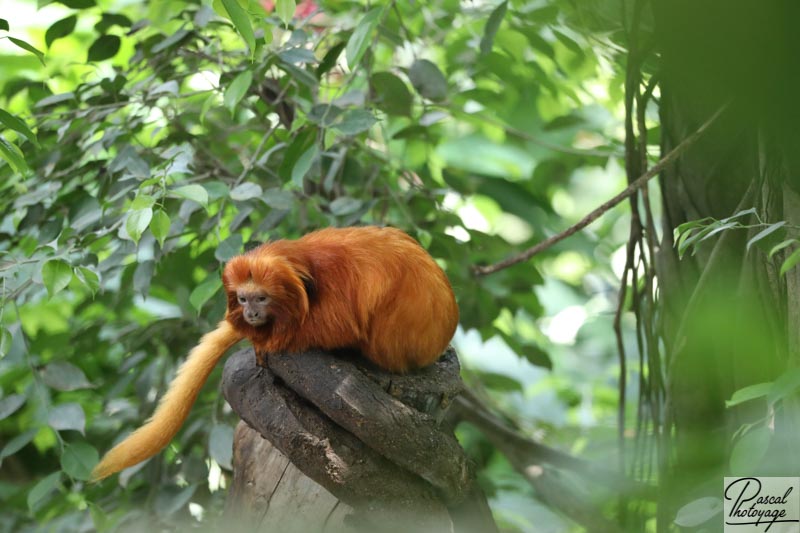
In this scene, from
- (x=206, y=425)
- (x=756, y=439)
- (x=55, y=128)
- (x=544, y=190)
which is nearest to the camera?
(x=756, y=439)

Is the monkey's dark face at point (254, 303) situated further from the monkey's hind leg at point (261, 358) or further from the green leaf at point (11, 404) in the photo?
the green leaf at point (11, 404)

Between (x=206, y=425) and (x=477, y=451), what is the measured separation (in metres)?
1.56

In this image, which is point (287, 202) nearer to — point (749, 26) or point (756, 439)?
point (756, 439)

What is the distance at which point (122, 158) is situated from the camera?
78.4 inches

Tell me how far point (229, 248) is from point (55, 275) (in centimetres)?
42


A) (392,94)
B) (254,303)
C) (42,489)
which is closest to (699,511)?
(254,303)

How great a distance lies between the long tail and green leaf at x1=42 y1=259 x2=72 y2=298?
1.24 ft

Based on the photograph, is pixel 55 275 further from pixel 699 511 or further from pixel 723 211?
pixel 723 211

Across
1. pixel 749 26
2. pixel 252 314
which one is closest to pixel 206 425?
pixel 252 314

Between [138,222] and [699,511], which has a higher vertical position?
[138,222]

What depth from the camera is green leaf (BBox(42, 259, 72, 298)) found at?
158 centimetres

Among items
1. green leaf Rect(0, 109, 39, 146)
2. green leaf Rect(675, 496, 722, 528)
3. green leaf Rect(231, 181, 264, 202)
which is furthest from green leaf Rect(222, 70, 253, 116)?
green leaf Rect(675, 496, 722, 528)

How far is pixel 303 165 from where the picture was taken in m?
1.83

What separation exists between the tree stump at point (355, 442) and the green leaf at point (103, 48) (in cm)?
96
